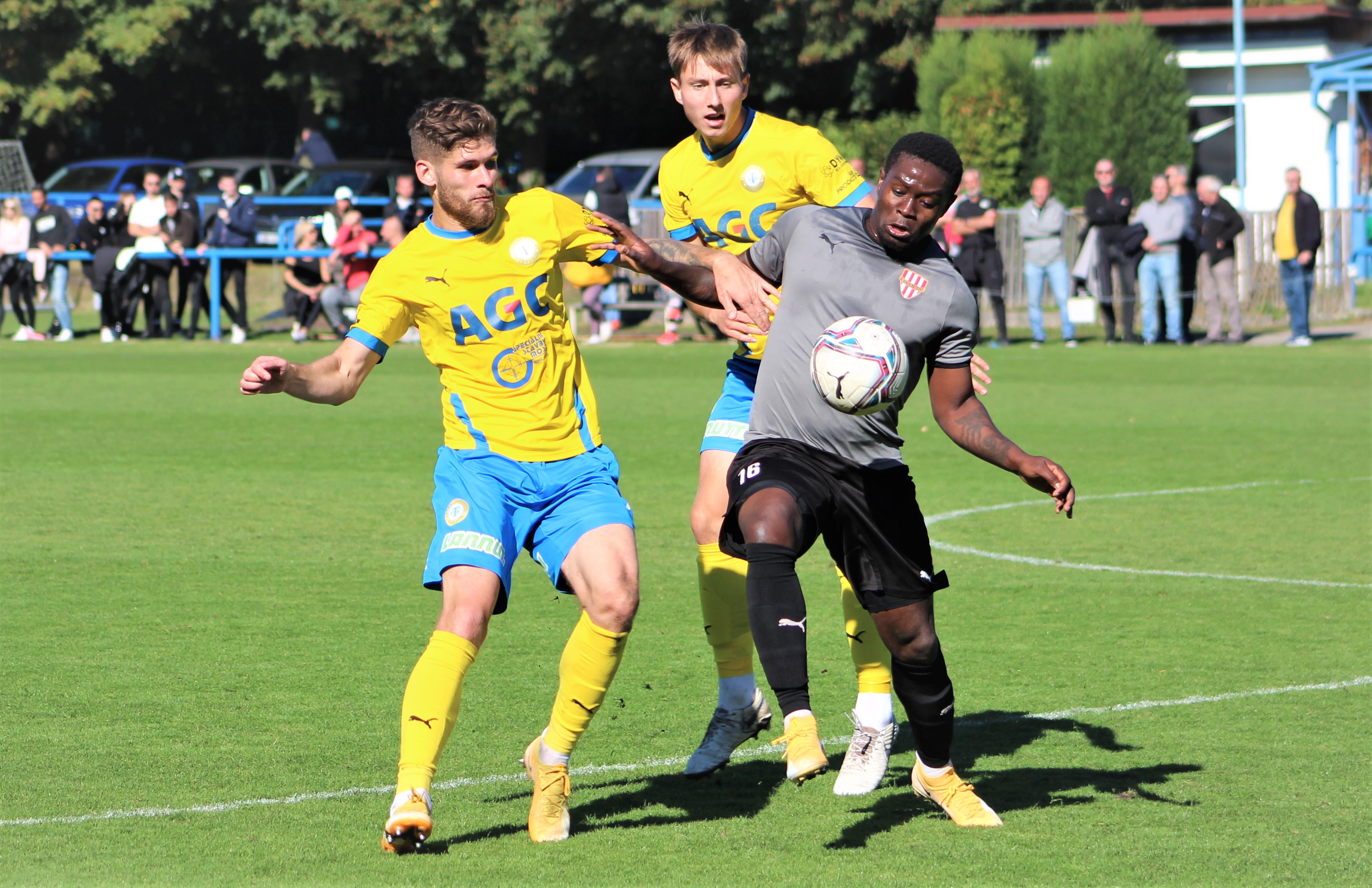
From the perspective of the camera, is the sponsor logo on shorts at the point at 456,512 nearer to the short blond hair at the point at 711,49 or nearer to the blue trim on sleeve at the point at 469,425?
the blue trim on sleeve at the point at 469,425

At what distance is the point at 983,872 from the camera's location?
447cm

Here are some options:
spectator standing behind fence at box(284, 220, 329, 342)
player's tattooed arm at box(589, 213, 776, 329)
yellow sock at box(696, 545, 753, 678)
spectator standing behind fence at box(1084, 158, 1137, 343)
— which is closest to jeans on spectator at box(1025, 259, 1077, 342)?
spectator standing behind fence at box(1084, 158, 1137, 343)

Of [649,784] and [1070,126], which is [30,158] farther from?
[649,784]

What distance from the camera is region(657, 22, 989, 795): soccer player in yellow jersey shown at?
5.72m

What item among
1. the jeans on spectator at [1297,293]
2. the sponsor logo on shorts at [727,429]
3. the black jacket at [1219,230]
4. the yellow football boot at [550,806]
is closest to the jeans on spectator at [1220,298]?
the black jacket at [1219,230]

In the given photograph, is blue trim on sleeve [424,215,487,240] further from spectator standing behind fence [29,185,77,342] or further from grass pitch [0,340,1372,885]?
spectator standing behind fence [29,185,77,342]

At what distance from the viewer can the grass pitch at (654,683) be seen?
15.2 ft

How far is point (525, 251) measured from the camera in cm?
518

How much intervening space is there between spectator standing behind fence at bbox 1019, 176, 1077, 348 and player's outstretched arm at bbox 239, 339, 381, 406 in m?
18.0

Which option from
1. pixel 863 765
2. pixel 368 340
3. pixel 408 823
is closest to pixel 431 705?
pixel 408 823

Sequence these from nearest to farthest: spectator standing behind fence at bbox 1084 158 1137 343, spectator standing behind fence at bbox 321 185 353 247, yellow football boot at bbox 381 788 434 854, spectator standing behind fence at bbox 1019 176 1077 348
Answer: yellow football boot at bbox 381 788 434 854 → spectator standing behind fence at bbox 1084 158 1137 343 → spectator standing behind fence at bbox 1019 176 1077 348 → spectator standing behind fence at bbox 321 185 353 247

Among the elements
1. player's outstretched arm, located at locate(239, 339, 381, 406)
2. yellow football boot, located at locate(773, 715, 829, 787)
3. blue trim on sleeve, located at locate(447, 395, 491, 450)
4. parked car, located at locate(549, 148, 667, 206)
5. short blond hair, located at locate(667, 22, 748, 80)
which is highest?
parked car, located at locate(549, 148, 667, 206)

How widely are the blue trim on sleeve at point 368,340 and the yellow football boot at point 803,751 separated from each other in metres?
1.71

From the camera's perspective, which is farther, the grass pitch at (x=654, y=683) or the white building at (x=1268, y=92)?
the white building at (x=1268, y=92)
